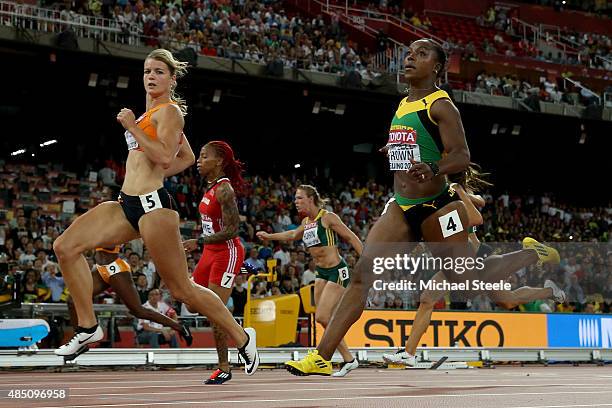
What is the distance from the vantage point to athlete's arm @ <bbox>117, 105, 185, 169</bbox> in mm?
6848

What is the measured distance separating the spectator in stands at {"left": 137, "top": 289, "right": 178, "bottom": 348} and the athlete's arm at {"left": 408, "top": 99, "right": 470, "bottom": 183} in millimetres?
8753

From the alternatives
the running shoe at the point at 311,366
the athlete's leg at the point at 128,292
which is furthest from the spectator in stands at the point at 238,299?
the running shoe at the point at 311,366

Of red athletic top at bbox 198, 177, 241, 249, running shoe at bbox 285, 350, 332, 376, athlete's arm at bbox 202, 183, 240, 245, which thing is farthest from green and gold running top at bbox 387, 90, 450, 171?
red athletic top at bbox 198, 177, 241, 249

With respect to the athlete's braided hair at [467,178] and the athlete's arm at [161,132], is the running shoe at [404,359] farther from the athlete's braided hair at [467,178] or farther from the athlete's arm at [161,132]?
the athlete's arm at [161,132]

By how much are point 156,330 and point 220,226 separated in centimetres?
569

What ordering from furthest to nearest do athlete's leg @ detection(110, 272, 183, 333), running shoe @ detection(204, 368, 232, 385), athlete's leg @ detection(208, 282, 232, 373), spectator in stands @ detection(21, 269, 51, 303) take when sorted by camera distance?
spectator in stands @ detection(21, 269, 51, 303), athlete's leg @ detection(110, 272, 183, 333), athlete's leg @ detection(208, 282, 232, 373), running shoe @ detection(204, 368, 232, 385)

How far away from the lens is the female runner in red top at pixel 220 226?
9.53 metres

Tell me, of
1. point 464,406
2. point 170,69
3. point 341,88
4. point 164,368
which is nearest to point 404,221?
point 464,406

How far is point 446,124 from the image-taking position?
6.81m

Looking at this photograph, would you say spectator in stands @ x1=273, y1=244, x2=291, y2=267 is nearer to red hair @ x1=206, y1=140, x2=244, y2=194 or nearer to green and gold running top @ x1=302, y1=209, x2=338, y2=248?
green and gold running top @ x1=302, y1=209, x2=338, y2=248

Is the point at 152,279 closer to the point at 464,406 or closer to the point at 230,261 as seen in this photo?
the point at 230,261

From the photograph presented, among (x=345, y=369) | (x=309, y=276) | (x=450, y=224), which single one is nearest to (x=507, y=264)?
(x=345, y=369)

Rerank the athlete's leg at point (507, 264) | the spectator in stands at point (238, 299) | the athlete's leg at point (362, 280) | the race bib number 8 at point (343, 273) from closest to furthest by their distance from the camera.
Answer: the athlete's leg at point (362, 280), the athlete's leg at point (507, 264), the race bib number 8 at point (343, 273), the spectator in stands at point (238, 299)

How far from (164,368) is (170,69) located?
7.44 m
